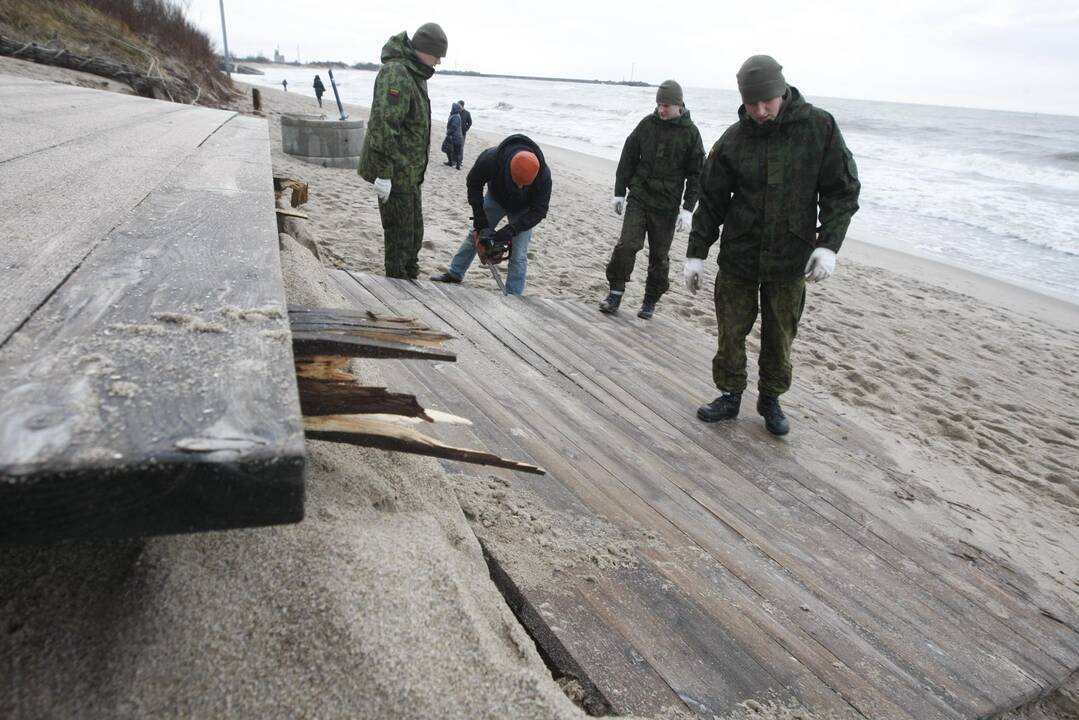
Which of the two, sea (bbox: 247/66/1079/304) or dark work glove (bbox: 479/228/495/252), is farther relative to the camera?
sea (bbox: 247/66/1079/304)

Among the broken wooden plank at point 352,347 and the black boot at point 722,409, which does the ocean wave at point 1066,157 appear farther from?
the broken wooden plank at point 352,347

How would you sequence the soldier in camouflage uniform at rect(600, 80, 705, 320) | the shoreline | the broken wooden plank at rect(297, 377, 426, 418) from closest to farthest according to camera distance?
the broken wooden plank at rect(297, 377, 426, 418)
the soldier in camouflage uniform at rect(600, 80, 705, 320)
the shoreline

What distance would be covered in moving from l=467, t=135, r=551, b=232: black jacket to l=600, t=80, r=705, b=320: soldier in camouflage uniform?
0.64 meters

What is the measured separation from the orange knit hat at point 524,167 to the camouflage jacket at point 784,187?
183 cm

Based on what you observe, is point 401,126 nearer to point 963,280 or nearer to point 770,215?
point 770,215

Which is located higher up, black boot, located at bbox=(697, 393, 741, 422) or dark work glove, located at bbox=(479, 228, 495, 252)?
dark work glove, located at bbox=(479, 228, 495, 252)

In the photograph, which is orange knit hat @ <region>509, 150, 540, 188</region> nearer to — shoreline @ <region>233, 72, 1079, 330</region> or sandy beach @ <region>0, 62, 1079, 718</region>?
sandy beach @ <region>0, 62, 1079, 718</region>

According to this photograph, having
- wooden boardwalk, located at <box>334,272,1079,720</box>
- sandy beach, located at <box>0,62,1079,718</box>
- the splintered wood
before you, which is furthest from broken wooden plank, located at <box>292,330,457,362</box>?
wooden boardwalk, located at <box>334,272,1079,720</box>

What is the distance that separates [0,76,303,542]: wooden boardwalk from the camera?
1.84 ft

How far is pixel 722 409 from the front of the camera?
3.43 metres

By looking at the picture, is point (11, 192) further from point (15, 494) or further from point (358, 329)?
point (15, 494)

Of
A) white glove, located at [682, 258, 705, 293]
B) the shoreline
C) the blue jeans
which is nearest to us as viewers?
white glove, located at [682, 258, 705, 293]

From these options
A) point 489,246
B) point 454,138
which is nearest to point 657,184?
point 489,246

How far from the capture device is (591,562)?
6.45 ft
